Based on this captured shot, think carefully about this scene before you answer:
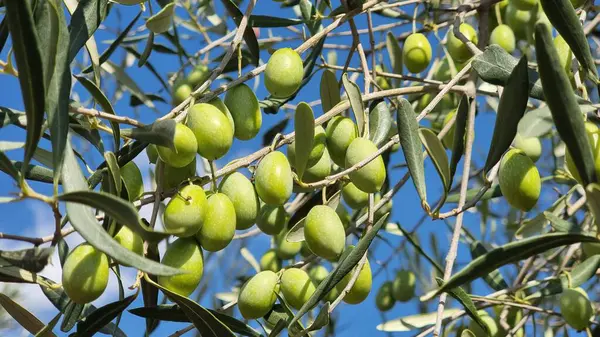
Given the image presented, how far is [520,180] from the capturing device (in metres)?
1.03

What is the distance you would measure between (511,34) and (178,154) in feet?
3.62

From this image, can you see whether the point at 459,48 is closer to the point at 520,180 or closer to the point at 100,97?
the point at 520,180

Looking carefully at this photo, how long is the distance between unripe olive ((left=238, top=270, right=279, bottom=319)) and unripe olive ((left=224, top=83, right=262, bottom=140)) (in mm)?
203

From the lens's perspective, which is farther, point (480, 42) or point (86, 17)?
point (480, 42)

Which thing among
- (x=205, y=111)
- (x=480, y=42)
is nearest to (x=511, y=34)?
(x=480, y=42)

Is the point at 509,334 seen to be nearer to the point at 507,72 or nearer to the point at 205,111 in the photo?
the point at 507,72

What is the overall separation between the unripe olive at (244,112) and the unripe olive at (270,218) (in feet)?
0.94

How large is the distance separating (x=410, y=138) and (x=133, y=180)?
373mm

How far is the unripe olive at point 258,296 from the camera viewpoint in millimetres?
1077

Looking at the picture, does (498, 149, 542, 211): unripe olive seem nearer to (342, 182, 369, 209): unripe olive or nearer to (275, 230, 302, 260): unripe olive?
(342, 182, 369, 209): unripe olive

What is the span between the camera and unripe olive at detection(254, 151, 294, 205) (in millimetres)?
1005

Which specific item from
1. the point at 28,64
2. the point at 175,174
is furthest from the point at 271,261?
the point at 28,64

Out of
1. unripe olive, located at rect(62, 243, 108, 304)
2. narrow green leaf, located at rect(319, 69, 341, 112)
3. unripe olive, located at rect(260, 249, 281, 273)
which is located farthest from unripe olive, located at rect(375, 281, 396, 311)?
unripe olive, located at rect(62, 243, 108, 304)

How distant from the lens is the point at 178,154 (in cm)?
92
